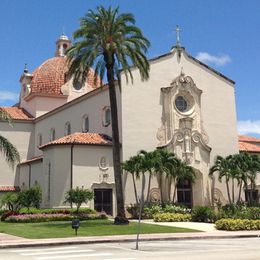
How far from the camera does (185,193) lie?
3984 cm

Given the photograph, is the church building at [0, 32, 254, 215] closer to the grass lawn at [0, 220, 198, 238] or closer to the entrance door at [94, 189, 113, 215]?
the entrance door at [94, 189, 113, 215]

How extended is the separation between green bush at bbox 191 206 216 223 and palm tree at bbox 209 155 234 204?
6131 millimetres

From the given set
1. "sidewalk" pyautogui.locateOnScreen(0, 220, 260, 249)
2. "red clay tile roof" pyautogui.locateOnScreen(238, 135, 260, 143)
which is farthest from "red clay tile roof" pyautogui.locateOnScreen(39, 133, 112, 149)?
"red clay tile roof" pyautogui.locateOnScreen(238, 135, 260, 143)

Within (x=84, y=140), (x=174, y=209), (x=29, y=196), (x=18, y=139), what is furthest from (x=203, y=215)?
(x=18, y=139)

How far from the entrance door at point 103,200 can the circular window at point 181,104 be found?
34.5ft

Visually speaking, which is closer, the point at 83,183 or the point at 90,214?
the point at 90,214

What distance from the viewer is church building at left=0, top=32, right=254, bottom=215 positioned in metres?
36.3

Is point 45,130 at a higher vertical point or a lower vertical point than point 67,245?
higher

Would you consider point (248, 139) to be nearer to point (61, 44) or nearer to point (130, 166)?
point (130, 166)

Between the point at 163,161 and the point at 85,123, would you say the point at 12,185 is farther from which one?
the point at 163,161

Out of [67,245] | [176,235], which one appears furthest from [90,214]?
[67,245]

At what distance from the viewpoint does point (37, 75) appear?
55625mm

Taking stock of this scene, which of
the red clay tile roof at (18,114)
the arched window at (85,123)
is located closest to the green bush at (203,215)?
the arched window at (85,123)

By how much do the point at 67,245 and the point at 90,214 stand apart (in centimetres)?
1366
